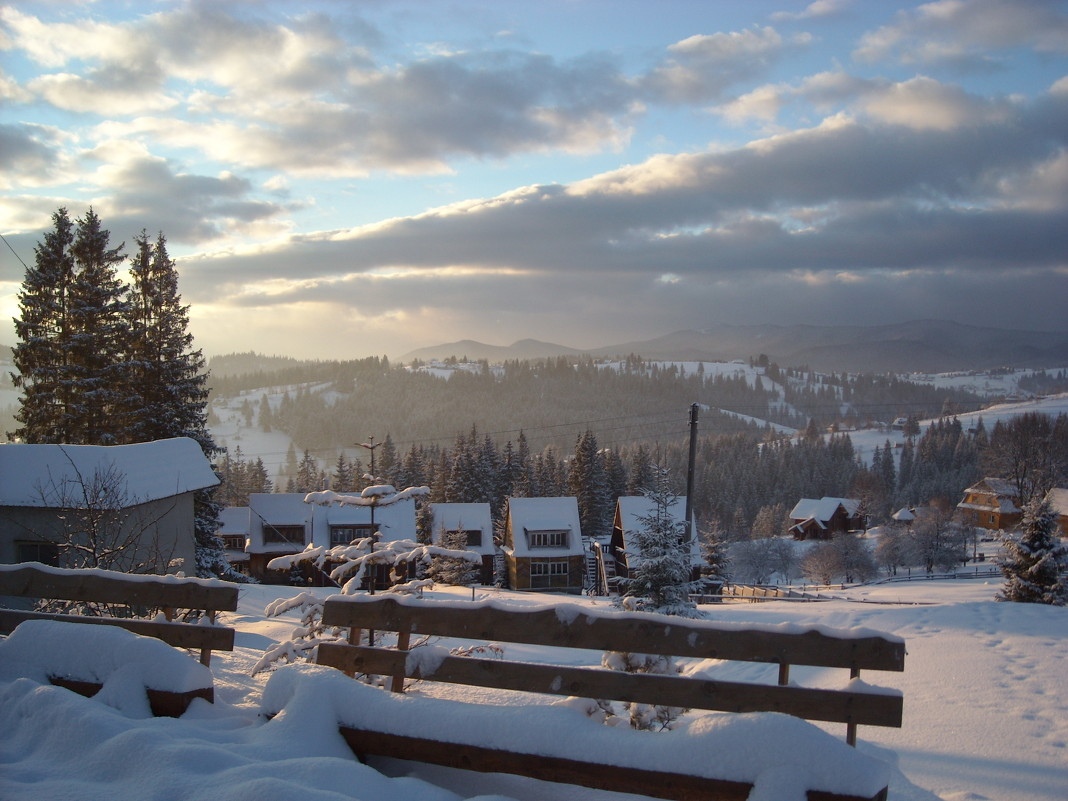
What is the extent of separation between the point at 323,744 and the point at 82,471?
15.8 metres

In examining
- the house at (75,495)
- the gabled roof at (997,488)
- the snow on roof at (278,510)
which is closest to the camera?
the house at (75,495)

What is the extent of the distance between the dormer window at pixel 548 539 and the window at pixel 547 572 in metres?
1.06

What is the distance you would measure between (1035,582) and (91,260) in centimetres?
3823

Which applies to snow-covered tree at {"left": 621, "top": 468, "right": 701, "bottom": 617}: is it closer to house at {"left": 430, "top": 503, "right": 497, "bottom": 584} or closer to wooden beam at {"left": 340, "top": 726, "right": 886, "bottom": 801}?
wooden beam at {"left": 340, "top": 726, "right": 886, "bottom": 801}

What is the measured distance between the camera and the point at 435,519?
149 ft

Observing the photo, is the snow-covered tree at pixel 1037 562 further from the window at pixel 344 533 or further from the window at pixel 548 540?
the window at pixel 344 533

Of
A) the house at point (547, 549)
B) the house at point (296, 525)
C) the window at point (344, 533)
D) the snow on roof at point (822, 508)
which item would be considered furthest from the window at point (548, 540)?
the snow on roof at point (822, 508)

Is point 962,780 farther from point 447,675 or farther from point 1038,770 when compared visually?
point 447,675

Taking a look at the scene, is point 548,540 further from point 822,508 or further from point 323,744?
point 822,508

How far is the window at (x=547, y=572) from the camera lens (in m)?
44.4

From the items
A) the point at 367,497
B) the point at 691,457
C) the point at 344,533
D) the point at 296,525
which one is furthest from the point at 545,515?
the point at 367,497

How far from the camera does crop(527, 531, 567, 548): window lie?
44781 millimetres

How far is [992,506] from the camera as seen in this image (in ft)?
234

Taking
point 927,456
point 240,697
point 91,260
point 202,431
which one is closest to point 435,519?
point 202,431
